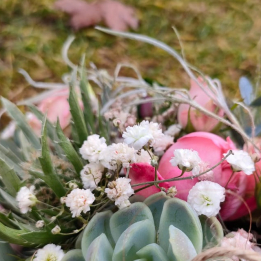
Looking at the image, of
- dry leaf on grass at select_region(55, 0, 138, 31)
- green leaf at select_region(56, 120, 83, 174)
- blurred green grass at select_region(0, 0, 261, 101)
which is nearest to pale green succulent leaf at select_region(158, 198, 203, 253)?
green leaf at select_region(56, 120, 83, 174)

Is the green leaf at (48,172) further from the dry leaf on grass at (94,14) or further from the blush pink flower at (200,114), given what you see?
the dry leaf on grass at (94,14)

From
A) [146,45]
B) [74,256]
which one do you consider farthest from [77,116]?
[146,45]

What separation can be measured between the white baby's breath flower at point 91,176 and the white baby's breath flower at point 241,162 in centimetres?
13

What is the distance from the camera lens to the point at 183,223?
1.03ft

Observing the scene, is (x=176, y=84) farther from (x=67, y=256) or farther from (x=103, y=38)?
(x=67, y=256)

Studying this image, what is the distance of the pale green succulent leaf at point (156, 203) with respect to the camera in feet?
1.11

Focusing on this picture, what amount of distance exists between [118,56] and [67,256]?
803 mm

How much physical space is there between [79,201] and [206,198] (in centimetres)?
12

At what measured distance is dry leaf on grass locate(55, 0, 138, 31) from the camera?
109cm

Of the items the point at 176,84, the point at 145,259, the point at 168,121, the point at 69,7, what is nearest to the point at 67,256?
the point at 145,259

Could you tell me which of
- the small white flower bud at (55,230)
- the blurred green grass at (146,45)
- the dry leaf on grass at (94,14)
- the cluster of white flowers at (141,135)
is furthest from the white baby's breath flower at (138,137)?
the dry leaf on grass at (94,14)

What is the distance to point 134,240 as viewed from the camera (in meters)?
0.31

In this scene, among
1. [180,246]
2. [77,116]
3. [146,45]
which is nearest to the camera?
[180,246]

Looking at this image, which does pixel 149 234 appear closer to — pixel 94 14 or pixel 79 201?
pixel 79 201
